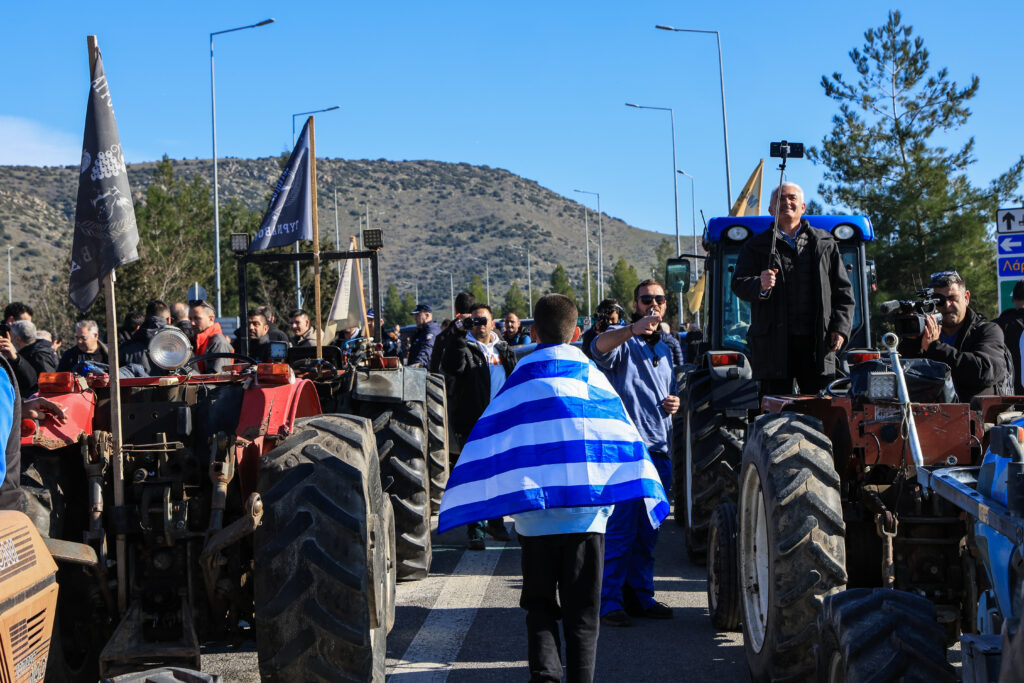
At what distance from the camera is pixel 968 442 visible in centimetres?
496

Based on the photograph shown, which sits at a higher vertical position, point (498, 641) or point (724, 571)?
point (724, 571)

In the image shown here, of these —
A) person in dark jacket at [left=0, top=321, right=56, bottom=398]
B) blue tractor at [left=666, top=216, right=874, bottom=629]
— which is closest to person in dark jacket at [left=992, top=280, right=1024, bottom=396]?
blue tractor at [left=666, top=216, right=874, bottom=629]

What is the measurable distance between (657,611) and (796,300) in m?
2.04

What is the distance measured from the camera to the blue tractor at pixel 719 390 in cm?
798

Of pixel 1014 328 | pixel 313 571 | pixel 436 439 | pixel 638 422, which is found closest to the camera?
pixel 313 571

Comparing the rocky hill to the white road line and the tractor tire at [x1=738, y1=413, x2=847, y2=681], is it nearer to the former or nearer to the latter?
the white road line

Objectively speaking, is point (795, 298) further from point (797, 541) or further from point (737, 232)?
point (797, 541)

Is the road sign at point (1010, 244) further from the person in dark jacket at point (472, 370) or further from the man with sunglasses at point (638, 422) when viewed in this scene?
the man with sunglasses at point (638, 422)

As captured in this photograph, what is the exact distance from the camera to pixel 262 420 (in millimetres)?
5500

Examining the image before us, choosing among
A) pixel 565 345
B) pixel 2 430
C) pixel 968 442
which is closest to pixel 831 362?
pixel 968 442

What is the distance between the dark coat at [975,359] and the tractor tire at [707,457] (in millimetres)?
1737

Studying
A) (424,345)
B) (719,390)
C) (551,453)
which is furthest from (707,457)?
(424,345)

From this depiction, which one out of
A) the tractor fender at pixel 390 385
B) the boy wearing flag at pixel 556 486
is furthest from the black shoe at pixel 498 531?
the boy wearing flag at pixel 556 486

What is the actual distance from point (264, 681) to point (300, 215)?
742cm
